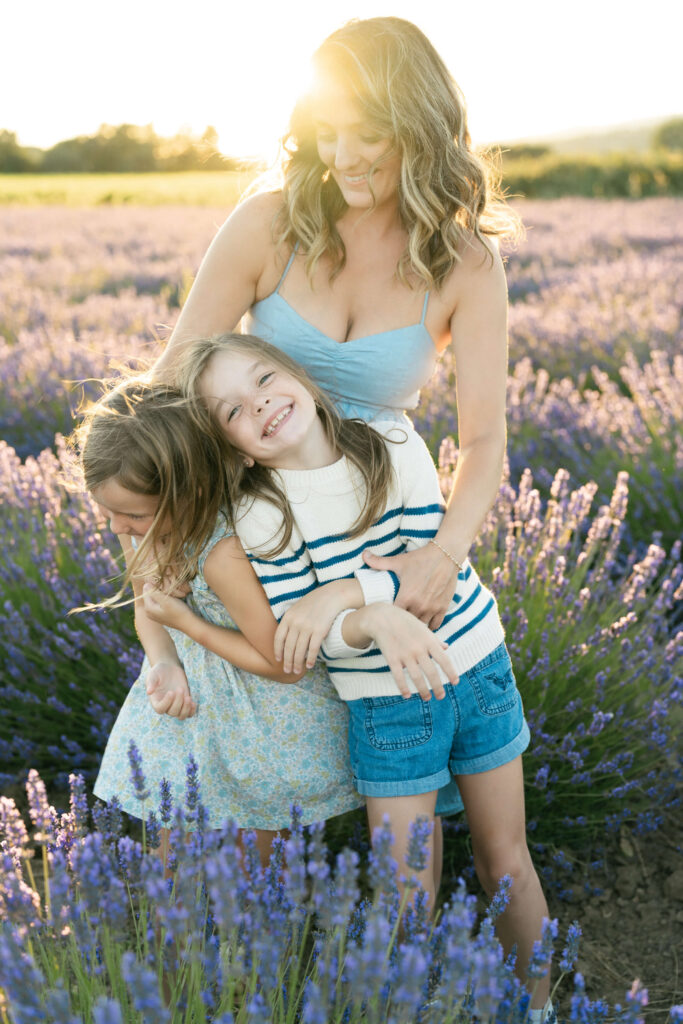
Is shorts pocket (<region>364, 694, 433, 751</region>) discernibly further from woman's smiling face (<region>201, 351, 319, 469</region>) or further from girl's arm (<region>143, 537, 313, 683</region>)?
woman's smiling face (<region>201, 351, 319, 469</region>)

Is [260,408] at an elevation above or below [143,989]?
above

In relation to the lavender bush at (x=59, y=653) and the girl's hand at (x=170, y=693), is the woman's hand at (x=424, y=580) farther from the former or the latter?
the lavender bush at (x=59, y=653)

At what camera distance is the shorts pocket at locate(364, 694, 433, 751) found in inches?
69.8

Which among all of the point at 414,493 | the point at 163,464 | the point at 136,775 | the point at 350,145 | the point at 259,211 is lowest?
the point at 136,775

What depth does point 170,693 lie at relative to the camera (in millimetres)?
1891

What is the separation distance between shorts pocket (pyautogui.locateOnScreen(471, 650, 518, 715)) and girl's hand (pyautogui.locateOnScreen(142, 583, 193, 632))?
0.59 metres

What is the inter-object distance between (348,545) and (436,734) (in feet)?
1.30

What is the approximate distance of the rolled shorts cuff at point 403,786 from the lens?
5.79ft

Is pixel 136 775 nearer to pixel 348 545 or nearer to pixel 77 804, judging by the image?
pixel 77 804

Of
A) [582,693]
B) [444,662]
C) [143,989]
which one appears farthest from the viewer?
[582,693]

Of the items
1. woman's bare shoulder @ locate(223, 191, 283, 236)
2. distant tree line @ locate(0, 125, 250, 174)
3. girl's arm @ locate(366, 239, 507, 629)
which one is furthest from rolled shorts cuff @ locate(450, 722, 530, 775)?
distant tree line @ locate(0, 125, 250, 174)

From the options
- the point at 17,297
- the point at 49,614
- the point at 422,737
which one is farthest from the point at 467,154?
the point at 17,297

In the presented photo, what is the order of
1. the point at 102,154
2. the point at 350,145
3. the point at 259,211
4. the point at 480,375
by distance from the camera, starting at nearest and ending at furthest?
the point at 350,145
the point at 480,375
the point at 259,211
the point at 102,154

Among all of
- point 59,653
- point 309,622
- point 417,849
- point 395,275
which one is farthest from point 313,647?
point 59,653
